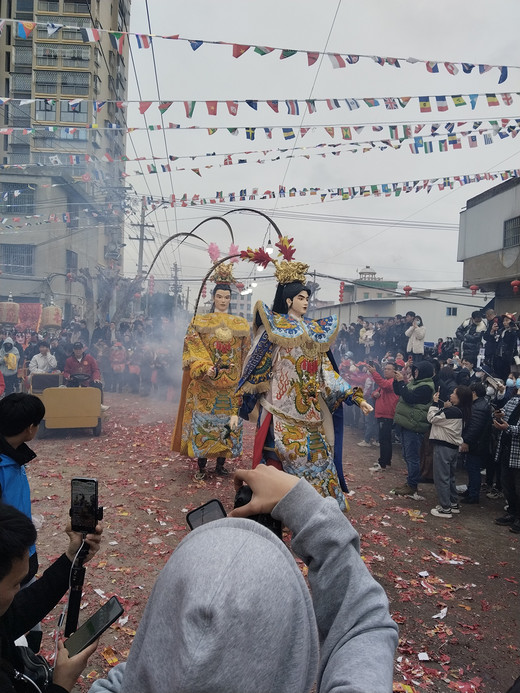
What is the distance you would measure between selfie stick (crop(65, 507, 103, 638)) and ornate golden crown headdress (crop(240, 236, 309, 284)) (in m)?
3.42

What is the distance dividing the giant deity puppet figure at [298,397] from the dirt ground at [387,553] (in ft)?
3.48

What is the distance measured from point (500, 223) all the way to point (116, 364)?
12.3m

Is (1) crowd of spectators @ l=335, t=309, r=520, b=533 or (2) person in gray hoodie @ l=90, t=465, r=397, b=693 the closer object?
(2) person in gray hoodie @ l=90, t=465, r=397, b=693

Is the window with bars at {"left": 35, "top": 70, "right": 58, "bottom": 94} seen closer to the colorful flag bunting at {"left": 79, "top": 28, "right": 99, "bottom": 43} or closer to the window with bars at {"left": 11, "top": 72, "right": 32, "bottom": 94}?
the window with bars at {"left": 11, "top": 72, "right": 32, "bottom": 94}

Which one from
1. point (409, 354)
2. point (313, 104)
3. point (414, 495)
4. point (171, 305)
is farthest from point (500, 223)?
point (171, 305)

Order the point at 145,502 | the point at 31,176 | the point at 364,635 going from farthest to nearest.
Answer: the point at 31,176 → the point at 145,502 → the point at 364,635

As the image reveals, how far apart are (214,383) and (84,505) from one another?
16.4 ft

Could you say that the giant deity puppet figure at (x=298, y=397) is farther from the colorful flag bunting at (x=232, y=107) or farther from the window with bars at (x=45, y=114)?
the window with bars at (x=45, y=114)

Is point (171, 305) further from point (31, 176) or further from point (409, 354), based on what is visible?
point (409, 354)

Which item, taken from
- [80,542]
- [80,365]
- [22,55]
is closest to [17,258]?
[22,55]

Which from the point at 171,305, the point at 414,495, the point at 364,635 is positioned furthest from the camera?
the point at 171,305

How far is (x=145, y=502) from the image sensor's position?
239 inches

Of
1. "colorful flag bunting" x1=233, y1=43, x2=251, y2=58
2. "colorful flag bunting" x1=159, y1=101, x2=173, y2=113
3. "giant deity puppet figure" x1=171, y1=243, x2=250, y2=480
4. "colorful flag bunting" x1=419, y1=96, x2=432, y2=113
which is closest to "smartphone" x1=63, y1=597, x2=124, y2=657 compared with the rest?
"giant deity puppet figure" x1=171, y1=243, x2=250, y2=480

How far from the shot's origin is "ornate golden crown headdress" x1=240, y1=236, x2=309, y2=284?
504 centimetres
